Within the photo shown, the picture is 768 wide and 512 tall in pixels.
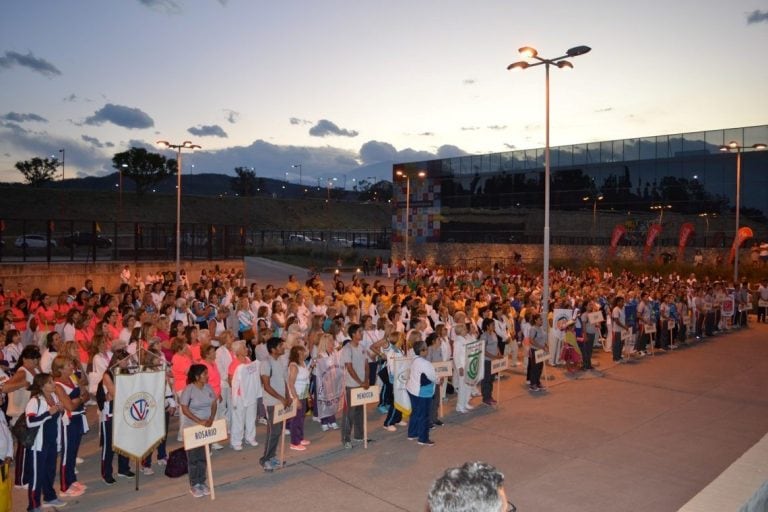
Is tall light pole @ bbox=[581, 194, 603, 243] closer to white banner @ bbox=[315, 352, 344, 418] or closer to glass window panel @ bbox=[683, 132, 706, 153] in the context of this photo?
glass window panel @ bbox=[683, 132, 706, 153]

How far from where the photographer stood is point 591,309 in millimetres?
14367

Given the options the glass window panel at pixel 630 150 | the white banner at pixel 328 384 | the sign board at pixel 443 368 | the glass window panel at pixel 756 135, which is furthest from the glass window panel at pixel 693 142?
the white banner at pixel 328 384

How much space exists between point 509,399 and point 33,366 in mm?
8328

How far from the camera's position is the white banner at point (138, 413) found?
7.00 meters

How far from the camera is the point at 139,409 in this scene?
7.14 metres

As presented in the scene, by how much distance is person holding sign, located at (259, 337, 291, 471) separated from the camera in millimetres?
7922

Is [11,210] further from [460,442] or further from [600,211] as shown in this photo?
[460,442]

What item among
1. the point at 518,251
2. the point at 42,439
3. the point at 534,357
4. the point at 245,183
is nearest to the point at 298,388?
the point at 42,439

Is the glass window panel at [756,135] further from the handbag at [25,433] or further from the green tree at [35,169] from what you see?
the green tree at [35,169]

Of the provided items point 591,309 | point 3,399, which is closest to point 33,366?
point 3,399

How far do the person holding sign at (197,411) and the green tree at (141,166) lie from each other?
294 feet

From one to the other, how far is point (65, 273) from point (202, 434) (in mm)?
21074

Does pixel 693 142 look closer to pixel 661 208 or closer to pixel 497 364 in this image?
pixel 661 208

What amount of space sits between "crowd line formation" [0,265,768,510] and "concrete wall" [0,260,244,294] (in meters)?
8.77
